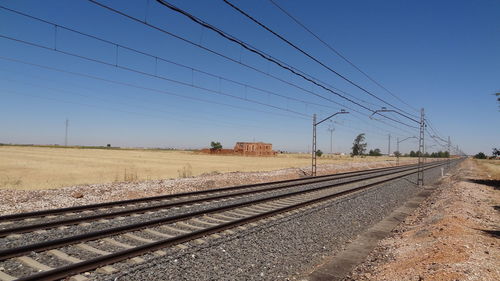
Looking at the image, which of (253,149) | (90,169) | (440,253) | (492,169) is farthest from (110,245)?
(253,149)

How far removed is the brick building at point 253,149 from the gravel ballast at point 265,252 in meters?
98.7

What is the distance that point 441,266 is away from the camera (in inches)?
231

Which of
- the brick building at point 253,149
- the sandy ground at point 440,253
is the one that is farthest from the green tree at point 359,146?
the sandy ground at point 440,253

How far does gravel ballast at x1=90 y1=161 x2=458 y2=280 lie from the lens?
614 centimetres

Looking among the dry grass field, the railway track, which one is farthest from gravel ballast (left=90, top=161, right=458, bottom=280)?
the dry grass field

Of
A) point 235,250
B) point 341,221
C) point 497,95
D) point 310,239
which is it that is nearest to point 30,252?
point 235,250

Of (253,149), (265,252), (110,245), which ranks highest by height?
(253,149)

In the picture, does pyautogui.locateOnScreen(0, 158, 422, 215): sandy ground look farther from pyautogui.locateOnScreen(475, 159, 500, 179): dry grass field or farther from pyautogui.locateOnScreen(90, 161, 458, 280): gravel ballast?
pyautogui.locateOnScreen(475, 159, 500, 179): dry grass field

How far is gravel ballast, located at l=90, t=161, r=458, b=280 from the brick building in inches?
3885

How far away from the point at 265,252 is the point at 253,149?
10482cm

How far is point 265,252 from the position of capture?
25.0 feet

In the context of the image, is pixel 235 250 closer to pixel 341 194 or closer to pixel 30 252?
pixel 30 252

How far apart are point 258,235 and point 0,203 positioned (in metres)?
10.7

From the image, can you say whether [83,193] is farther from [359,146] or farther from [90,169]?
[359,146]
